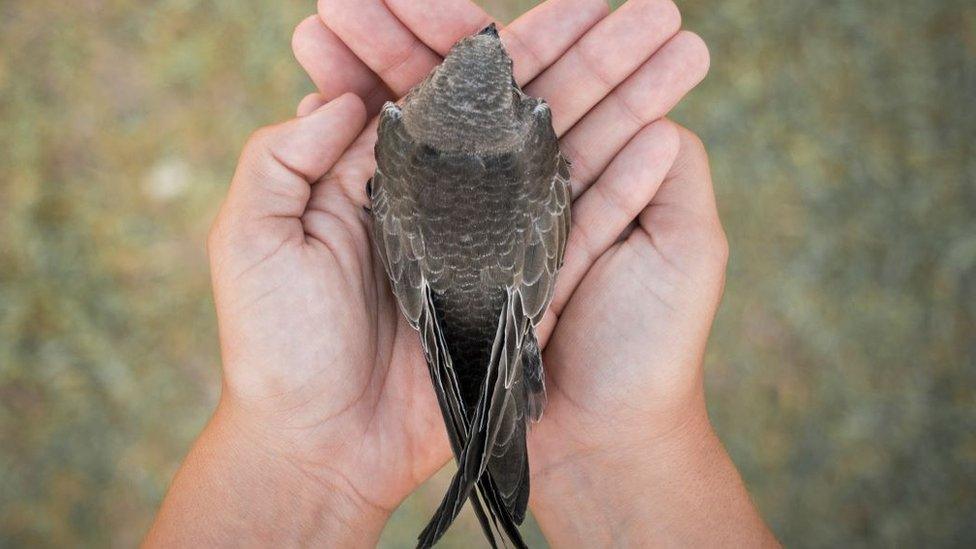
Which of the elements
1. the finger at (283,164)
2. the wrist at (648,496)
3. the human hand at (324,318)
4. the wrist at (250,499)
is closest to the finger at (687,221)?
the human hand at (324,318)

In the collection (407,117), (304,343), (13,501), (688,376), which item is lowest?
(688,376)

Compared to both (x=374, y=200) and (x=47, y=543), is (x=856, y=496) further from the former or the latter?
(x=47, y=543)

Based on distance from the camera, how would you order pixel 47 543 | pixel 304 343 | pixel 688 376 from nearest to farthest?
pixel 304 343, pixel 688 376, pixel 47 543

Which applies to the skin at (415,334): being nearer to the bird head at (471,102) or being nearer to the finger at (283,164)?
the finger at (283,164)

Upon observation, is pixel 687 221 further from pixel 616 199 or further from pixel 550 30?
pixel 550 30

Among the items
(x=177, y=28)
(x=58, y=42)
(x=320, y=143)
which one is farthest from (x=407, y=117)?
(x=58, y=42)

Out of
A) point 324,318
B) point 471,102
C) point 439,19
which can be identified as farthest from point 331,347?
point 439,19

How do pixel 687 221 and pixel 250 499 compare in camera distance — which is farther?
pixel 687 221
